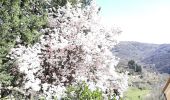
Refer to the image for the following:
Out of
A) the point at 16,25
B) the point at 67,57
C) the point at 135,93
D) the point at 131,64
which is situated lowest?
the point at 135,93

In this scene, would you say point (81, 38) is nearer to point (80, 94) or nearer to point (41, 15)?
point (41, 15)

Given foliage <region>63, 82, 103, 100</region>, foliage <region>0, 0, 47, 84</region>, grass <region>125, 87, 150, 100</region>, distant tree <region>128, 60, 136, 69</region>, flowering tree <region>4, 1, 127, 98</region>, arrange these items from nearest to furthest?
foliage <region>63, 82, 103, 100</region>
flowering tree <region>4, 1, 127, 98</region>
foliage <region>0, 0, 47, 84</region>
grass <region>125, 87, 150, 100</region>
distant tree <region>128, 60, 136, 69</region>

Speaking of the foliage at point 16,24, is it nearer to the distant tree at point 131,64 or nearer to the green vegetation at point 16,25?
the green vegetation at point 16,25

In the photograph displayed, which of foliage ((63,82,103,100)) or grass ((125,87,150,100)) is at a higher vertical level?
foliage ((63,82,103,100))

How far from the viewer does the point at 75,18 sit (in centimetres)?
2441

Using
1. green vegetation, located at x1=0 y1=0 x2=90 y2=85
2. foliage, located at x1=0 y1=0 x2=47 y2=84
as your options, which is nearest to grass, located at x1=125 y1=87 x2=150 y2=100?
green vegetation, located at x1=0 y1=0 x2=90 y2=85

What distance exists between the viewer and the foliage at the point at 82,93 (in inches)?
545

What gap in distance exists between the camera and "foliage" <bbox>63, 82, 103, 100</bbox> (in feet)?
45.4

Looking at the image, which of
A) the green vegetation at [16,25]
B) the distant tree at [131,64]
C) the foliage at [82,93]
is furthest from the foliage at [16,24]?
the distant tree at [131,64]

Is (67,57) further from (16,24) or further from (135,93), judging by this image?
(135,93)

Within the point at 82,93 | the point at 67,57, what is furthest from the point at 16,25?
the point at 82,93

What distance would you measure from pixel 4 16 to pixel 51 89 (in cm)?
505

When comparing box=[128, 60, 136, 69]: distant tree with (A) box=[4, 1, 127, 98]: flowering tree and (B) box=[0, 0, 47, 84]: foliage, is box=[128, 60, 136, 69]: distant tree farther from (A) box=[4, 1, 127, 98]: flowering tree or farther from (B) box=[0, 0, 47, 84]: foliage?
(B) box=[0, 0, 47, 84]: foliage

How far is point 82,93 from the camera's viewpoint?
46.5ft
